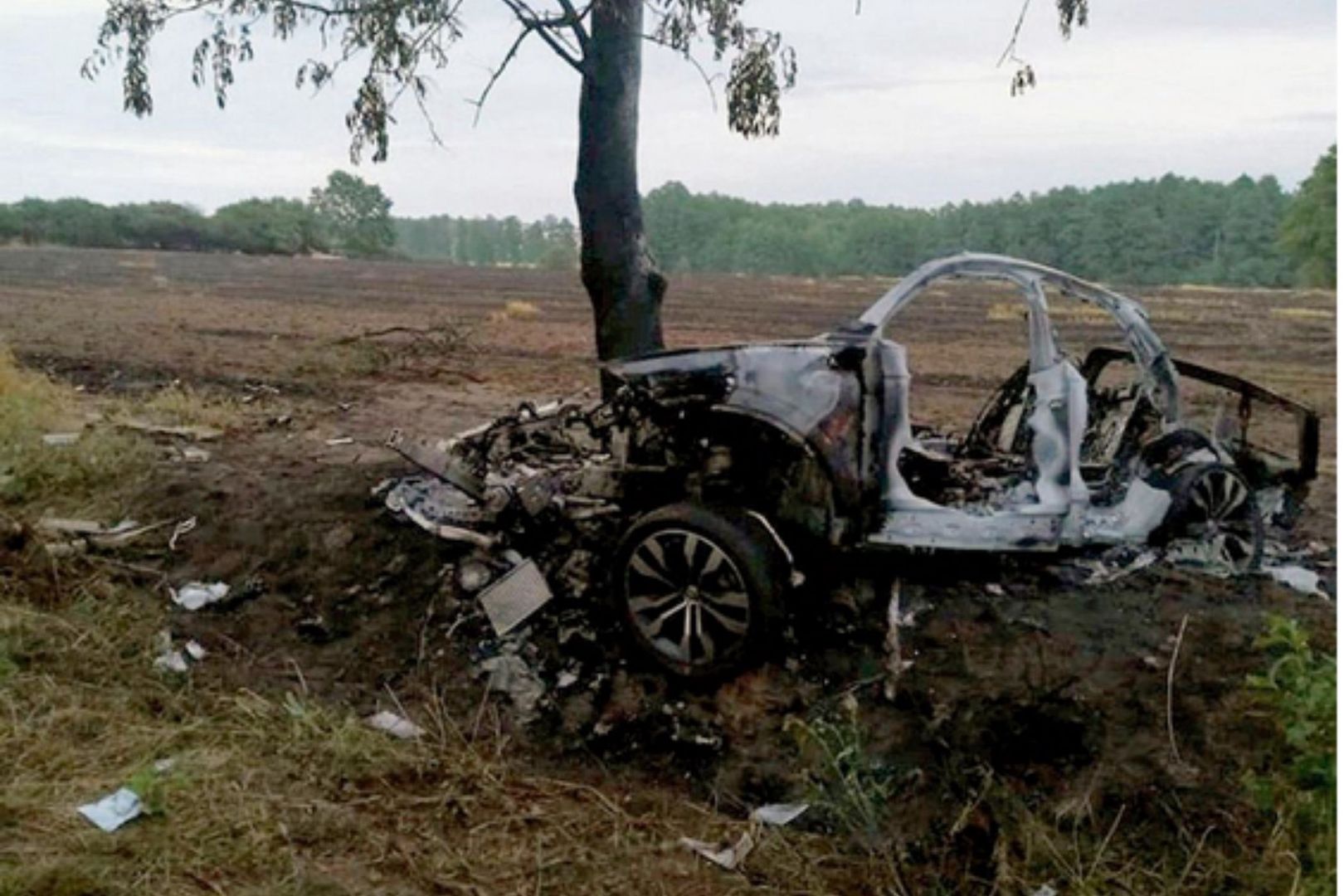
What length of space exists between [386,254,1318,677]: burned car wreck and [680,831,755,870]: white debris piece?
3.25ft

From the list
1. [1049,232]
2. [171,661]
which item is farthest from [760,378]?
[1049,232]

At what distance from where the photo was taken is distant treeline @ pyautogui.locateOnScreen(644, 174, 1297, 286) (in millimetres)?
15359

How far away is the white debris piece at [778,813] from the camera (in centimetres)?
521

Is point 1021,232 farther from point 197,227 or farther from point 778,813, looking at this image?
point 197,227

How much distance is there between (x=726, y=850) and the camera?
496cm

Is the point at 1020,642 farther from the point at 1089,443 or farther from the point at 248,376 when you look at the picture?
the point at 248,376

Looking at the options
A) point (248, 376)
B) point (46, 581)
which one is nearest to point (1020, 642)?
point (46, 581)

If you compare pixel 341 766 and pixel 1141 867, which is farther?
pixel 341 766

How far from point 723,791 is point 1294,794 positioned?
2.28 metres

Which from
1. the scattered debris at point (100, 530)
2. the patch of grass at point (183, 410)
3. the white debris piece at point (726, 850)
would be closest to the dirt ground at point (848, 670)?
the scattered debris at point (100, 530)

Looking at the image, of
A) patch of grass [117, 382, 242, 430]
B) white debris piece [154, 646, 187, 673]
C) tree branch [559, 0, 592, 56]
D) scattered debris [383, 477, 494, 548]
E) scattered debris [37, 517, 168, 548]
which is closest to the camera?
white debris piece [154, 646, 187, 673]

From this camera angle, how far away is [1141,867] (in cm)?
467

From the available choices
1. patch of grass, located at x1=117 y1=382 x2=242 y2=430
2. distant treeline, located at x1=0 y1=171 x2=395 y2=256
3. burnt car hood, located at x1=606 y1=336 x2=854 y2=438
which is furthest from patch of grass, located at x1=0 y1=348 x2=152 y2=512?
distant treeline, located at x1=0 y1=171 x2=395 y2=256

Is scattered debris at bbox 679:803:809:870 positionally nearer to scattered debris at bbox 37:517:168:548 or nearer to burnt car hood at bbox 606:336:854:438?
burnt car hood at bbox 606:336:854:438
